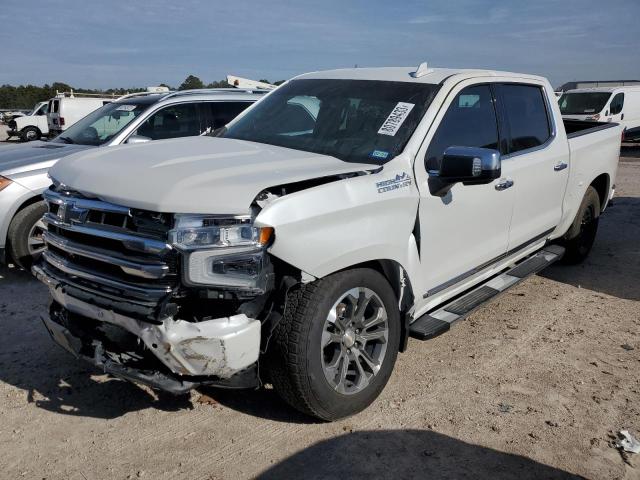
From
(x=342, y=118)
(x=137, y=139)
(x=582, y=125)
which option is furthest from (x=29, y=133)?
(x=342, y=118)

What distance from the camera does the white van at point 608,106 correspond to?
2005 centimetres

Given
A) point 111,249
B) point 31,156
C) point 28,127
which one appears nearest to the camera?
point 111,249

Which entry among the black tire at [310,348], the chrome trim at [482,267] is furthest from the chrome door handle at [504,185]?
the black tire at [310,348]

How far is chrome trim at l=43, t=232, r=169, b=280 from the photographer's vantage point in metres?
2.76

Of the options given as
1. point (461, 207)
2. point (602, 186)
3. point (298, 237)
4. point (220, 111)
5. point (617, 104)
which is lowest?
point (602, 186)

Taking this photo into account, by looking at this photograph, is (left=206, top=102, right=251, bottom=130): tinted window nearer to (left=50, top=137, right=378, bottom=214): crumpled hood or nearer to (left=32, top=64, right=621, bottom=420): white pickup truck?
(left=32, top=64, right=621, bottom=420): white pickup truck

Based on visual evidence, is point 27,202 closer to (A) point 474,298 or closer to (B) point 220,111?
(B) point 220,111

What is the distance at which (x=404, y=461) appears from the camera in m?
3.06

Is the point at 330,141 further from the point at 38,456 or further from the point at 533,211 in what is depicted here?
the point at 38,456

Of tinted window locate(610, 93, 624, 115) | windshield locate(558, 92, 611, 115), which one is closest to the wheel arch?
windshield locate(558, 92, 611, 115)

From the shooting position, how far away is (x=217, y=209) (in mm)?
2738

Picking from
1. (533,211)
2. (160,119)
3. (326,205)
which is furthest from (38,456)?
(160,119)

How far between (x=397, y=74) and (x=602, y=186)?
3.42 metres

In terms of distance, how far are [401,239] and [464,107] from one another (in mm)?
1273
